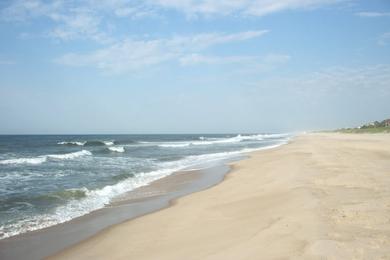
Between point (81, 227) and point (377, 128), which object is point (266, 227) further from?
point (377, 128)

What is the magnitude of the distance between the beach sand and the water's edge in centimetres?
42

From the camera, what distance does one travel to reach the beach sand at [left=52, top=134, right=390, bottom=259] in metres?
6.26

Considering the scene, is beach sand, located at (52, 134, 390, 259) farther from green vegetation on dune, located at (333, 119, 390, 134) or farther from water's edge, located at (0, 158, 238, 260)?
green vegetation on dune, located at (333, 119, 390, 134)

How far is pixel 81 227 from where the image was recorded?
9.79 m

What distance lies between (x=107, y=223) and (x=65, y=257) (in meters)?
2.72

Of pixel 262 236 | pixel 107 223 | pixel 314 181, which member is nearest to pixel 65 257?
pixel 107 223

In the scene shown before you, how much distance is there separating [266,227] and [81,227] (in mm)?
4632

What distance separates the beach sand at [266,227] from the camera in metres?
6.26

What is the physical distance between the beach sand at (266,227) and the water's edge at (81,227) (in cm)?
42

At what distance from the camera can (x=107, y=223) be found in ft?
33.4

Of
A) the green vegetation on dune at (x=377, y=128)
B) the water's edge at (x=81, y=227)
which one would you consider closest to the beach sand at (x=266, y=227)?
the water's edge at (x=81, y=227)

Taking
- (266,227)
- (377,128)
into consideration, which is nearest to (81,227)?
(266,227)

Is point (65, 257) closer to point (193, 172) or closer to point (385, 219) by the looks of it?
point (385, 219)

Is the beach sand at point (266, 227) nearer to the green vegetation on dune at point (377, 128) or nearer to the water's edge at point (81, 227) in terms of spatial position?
the water's edge at point (81, 227)
